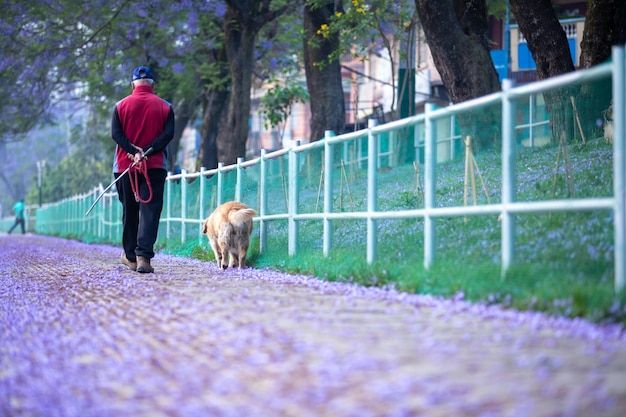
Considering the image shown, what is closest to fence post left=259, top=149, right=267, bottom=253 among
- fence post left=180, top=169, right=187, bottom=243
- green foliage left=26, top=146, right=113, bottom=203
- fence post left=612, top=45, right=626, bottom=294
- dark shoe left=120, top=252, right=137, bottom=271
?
dark shoe left=120, top=252, right=137, bottom=271

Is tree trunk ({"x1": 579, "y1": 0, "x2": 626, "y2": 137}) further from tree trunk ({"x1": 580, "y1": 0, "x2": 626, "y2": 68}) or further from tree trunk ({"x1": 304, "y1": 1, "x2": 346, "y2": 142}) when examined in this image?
tree trunk ({"x1": 304, "y1": 1, "x2": 346, "y2": 142})

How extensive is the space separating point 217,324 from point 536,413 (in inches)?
116

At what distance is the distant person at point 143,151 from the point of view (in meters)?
11.7

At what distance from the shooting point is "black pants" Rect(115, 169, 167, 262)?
11719 mm

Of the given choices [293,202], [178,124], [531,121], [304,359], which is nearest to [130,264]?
[293,202]

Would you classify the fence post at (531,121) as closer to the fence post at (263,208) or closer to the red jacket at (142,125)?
the red jacket at (142,125)

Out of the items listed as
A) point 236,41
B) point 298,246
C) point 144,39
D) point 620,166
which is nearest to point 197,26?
point 144,39

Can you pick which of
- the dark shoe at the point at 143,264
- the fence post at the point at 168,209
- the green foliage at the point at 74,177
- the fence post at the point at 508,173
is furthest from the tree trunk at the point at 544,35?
the green foliage at the point at 74,177

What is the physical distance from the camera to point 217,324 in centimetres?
644

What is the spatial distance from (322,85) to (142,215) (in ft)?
44.2

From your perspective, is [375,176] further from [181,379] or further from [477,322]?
[181,379]

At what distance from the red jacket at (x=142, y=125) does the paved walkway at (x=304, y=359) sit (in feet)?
12.4

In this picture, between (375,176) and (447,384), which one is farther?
(375,176)

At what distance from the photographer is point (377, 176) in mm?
10164
